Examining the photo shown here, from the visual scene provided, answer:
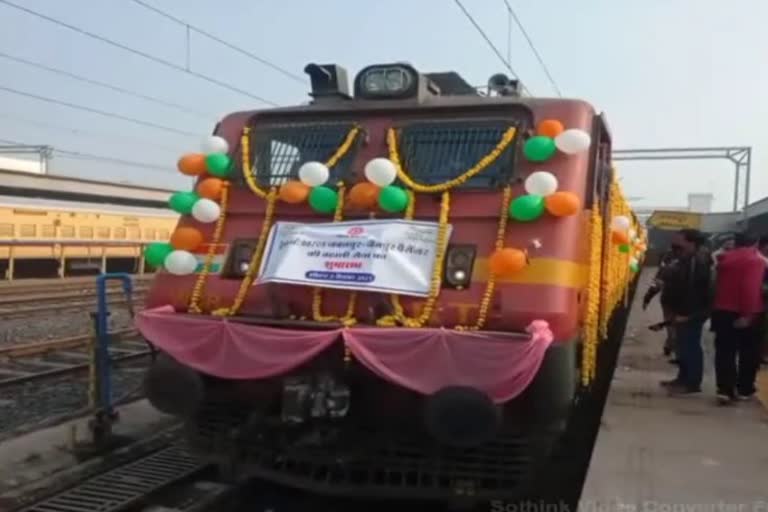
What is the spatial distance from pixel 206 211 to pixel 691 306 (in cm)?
425

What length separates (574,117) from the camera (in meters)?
5.08

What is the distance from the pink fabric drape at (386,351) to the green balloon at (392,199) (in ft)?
2.80

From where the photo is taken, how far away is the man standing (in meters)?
7.07

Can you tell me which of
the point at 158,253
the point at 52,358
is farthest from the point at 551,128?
the point at 52,358

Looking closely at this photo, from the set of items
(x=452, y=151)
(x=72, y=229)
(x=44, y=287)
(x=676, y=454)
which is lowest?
(x=44, y=287)

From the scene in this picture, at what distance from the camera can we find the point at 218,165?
554 cm

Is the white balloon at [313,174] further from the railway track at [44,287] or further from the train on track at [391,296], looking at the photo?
the railway track at [44,287]

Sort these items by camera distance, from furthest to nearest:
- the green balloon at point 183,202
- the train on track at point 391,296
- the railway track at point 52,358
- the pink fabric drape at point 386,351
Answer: the railway track at point 52,358 < the green balloon at point 183,202 < the train on track at point 391,296 < the pink fabric drape at point 386,351

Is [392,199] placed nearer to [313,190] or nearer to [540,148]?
[313,190]

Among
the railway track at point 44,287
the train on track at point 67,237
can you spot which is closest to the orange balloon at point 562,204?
the railway track at point 44,287

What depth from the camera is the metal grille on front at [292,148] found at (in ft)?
18.0

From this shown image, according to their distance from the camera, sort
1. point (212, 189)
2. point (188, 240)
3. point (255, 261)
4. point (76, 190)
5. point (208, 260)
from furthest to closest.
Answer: point (76, 190)
point (212, 189)
point (188, 240)
point (208, 260)
point (255, 261)

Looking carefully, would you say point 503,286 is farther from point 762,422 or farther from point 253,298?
point 762,422

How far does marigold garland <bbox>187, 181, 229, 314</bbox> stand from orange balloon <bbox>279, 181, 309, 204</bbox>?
0.46 meters
